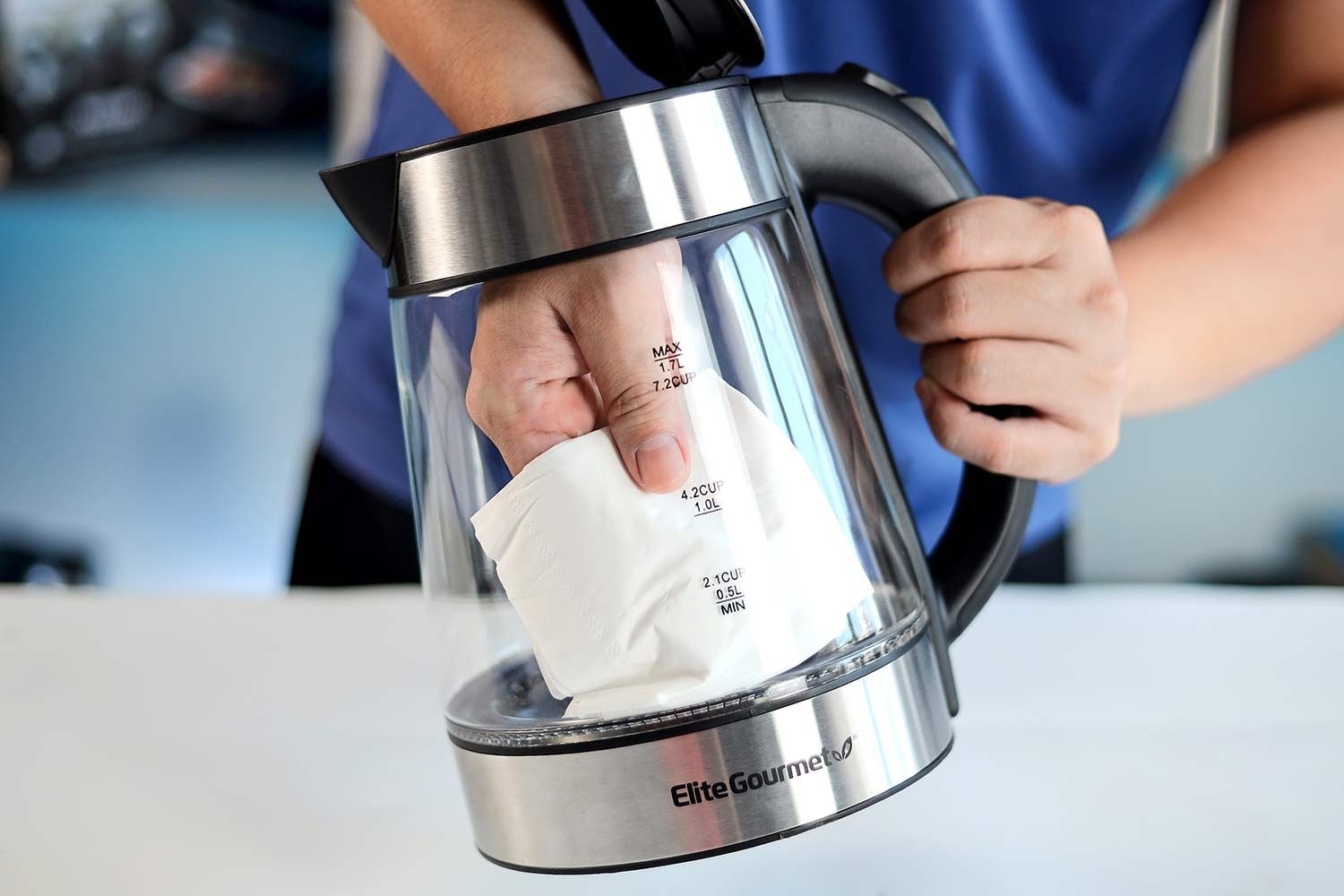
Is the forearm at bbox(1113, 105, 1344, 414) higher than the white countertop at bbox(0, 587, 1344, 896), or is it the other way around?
the forearm at bbox(1113, 105, 1344, 414)

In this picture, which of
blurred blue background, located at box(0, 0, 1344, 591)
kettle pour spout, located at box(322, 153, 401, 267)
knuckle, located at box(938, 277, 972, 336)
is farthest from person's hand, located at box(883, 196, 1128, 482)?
blurred blue background, located at box(0, 0, 1344, 591)

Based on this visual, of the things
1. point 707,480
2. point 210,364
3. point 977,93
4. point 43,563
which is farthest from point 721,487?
point 43,563

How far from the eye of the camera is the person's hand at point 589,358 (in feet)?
1.33

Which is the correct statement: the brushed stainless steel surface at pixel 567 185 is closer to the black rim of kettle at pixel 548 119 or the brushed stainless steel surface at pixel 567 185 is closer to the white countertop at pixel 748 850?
the black rim of kettle at pixel 548 119

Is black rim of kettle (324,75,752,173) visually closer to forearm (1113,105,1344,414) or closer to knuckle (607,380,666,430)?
knuckle (607,380,666,430)

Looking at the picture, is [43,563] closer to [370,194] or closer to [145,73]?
[145,73]

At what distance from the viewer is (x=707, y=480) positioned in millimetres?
420

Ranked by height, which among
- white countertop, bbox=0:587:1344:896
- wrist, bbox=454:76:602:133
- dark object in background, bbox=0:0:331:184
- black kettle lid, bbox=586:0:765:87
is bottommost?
white countertop, bbox=0:587:1344:896

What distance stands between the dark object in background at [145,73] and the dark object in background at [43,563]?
0.69m

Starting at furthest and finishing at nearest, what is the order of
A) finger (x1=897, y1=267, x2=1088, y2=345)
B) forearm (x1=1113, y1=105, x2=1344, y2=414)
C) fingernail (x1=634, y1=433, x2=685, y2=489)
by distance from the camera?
forearm (x1=1113, y1=105, x2=1344, y2=414)
finger (x1=897, y1=267, x2=1088, y2=345)
fingernail (x1=634, y1=433, x2=685, y2=489)

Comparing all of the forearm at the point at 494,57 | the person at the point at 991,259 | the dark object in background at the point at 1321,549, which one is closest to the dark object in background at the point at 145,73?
the person at the point at 991,259

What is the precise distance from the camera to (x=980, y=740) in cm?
61

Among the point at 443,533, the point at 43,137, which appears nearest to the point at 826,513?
the point at 443,533

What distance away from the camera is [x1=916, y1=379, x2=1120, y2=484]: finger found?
1.74 ft
